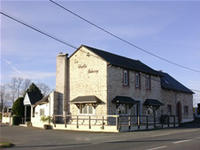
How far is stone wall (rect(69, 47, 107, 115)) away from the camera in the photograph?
85.7 ft

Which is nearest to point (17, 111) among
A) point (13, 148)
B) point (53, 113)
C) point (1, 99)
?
point (53, 113)

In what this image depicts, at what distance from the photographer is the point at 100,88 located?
26.3 meters

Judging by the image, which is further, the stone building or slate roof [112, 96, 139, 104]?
the stone building

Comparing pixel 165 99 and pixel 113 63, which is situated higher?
pixel 113 63

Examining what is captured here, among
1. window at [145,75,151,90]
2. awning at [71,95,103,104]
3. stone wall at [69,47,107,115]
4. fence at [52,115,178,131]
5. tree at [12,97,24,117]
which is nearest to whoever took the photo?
fence at [52,115,178,131]

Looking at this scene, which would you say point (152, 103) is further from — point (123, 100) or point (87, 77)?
point (87, 77)

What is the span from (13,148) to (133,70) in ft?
59.0

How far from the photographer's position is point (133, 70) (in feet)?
96.3

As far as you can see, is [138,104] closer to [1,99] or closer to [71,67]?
[71,67]

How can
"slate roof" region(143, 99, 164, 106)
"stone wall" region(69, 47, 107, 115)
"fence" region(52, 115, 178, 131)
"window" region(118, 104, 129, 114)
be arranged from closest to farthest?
"fence" region(52, 115, 178, 131)
"stone wall" region(69, 47, 107, 115)
"window" region(118, 104, 129, 114)
"slate roof" region(143, 99, 164, 106)

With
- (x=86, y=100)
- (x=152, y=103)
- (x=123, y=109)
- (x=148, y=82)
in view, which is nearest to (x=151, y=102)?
(x=152, y=103)

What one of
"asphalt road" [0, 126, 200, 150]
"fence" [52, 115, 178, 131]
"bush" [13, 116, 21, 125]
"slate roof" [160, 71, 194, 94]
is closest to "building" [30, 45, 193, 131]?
"fence" [52, 115, 178, 131]

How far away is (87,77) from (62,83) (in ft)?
10.6

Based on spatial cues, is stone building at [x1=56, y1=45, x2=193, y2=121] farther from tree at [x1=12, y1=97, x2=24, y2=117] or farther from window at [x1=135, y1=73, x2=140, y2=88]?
tree at [x1=12, y1=97, x2=24, y2=117]
